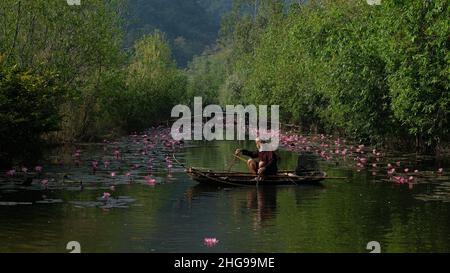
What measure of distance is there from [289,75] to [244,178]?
3686cm

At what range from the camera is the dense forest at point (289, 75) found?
88.5 feet

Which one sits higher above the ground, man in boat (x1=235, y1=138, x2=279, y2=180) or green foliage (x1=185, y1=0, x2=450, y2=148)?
green foliage (x1=185, y1=0, x2=450, y2=148)

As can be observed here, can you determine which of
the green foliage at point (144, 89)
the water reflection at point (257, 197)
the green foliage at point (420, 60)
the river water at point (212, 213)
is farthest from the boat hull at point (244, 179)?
the green foliage at point (144, 89)

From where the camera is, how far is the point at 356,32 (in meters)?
35.8

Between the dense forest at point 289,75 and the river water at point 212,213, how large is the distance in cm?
313

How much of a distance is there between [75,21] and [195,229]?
24.7 m

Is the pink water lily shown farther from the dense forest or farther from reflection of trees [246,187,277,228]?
the dense forest

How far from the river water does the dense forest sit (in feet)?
10.3

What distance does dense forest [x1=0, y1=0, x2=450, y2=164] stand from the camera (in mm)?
26984

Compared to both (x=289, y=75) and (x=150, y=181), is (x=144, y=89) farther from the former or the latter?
(x=150, y=181)

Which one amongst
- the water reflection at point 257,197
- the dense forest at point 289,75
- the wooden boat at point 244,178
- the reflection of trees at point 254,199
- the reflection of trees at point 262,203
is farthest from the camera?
the dense forest at point 289,75

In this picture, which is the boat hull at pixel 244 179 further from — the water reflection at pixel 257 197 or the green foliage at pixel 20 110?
the green foliage at pixel 20 110

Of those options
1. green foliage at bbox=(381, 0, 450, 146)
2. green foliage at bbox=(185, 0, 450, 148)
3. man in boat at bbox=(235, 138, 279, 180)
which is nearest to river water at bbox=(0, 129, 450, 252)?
man in boat at bbox=(235, 138, 279, 180)
